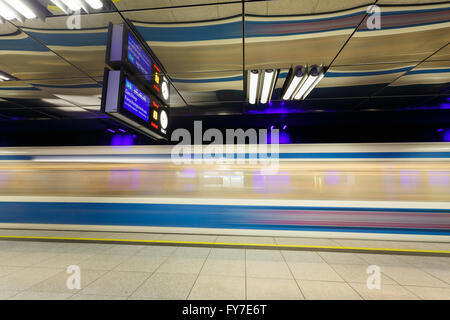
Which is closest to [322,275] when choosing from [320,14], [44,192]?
[320,14]

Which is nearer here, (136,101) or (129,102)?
(129,102)

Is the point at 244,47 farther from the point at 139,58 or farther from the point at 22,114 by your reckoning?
the point at 22,114

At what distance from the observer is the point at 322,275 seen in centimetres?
233

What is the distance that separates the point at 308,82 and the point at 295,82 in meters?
0.23

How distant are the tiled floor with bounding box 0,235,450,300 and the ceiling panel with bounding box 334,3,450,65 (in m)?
3.02

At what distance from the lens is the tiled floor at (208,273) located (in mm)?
1967

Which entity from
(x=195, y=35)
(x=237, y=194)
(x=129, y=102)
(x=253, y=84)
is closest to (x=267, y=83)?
(x=253, y=84)

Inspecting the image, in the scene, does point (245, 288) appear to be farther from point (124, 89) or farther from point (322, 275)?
point (124, 89)

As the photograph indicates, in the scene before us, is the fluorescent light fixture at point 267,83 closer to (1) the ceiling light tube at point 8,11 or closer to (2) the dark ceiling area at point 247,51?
(2) the dark ceiling area at point 247,51

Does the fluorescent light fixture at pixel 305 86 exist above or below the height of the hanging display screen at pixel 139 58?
above

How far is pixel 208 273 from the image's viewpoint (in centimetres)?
233

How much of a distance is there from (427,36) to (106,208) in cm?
538

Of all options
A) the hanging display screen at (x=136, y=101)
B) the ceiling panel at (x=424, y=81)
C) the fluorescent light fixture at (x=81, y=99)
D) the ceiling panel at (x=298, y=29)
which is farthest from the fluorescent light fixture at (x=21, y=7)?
the ceiling panel at (x=424, y=81)

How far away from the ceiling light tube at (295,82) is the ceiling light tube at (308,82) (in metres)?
0.12
